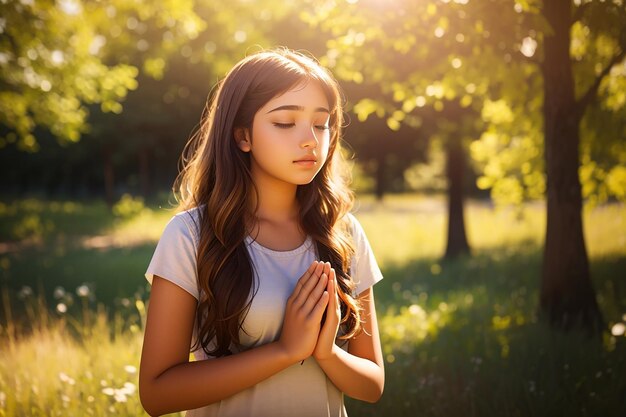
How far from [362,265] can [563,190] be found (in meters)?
3.90

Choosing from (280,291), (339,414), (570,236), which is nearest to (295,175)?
(280,291)

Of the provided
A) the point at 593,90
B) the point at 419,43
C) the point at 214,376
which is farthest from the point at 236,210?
the point at 593,90

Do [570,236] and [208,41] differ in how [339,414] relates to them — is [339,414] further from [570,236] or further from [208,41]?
[208,41]

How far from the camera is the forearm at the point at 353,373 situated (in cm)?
214

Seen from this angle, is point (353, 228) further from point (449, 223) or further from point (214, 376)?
point (449, 223)

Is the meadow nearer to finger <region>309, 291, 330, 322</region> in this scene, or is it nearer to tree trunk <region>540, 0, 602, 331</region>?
tree trunk <region>540, 0, 602, 331</region>

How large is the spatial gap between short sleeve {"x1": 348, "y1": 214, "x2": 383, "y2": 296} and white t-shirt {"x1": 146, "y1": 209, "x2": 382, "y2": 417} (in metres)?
0.31

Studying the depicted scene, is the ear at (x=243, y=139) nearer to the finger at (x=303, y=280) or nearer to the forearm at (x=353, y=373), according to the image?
the finger at (x=303, y=280)

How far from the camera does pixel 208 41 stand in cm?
1404

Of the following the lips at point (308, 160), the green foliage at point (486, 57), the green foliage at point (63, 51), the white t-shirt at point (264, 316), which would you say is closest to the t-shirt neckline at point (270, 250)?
the white t-shirt at point (264, 316)

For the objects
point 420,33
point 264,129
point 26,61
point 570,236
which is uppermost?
point 26,61

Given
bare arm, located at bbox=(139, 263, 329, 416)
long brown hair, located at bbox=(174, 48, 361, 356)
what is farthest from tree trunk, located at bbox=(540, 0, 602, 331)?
bare arm, located at bbox=(139, 263, 329, 416)

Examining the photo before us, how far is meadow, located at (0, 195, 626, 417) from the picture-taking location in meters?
3.91

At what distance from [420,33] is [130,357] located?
3.91 m
